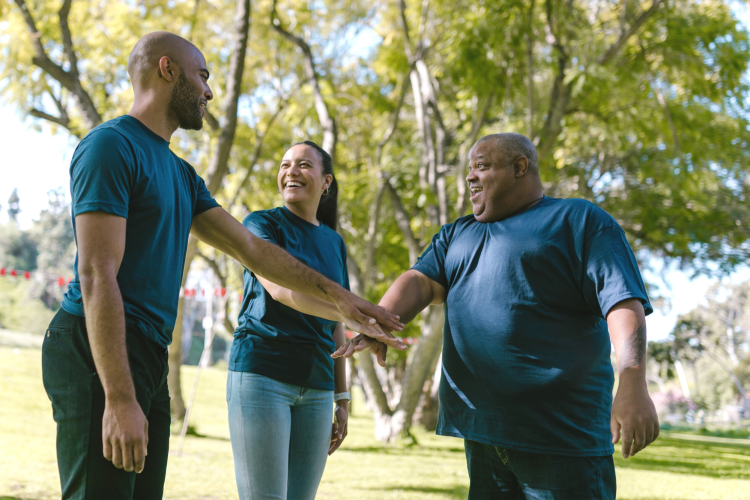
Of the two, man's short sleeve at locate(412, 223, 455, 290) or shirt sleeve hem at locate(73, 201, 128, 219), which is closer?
shirt sleeve hem at locate(73, 201, 128, 219)

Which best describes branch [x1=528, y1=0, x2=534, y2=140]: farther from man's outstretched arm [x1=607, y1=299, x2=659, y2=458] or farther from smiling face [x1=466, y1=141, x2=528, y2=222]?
man's outstretched arm [x1=607, y1=299, x2=659, y2=458]

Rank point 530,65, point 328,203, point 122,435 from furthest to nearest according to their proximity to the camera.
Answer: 1. point 530,65
2. point 328,203
3. point 122,435

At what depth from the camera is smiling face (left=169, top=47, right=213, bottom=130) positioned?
203cm

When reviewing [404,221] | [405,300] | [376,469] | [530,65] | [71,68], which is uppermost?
[530,65]

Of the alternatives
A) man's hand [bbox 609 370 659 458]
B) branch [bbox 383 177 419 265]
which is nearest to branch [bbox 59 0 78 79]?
branch [bbox 383 177 419 265]

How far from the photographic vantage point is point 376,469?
7.50 metres

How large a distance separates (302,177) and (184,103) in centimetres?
100

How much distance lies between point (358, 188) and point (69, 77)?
4.77 meters

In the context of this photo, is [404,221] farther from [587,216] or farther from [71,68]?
[587,216]

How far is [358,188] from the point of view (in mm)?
10602

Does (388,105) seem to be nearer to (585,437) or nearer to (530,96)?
(530,96)

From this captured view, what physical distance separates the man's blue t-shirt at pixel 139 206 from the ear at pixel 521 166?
4.21 ft

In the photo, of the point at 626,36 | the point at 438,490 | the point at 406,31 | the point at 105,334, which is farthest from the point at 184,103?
the point at 626,36

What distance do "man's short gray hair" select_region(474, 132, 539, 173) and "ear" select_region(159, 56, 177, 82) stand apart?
1243 millimetres
